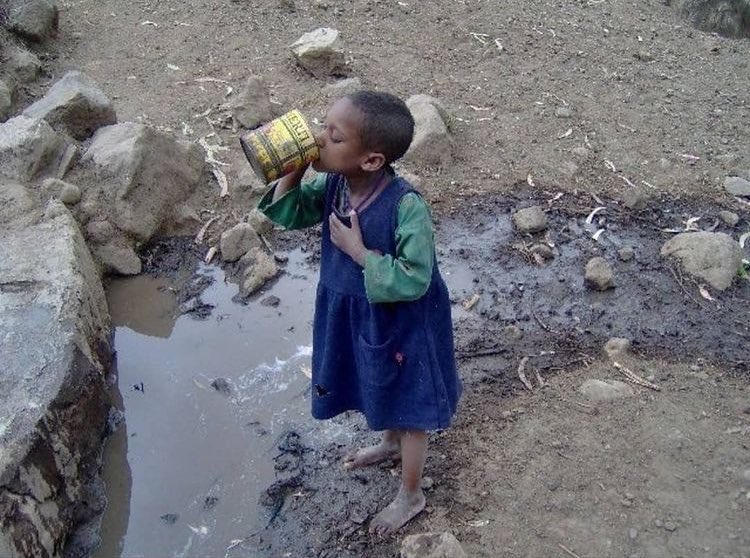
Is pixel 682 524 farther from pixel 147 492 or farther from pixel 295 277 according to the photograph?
pixel 295 277

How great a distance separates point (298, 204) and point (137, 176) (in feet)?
7.05

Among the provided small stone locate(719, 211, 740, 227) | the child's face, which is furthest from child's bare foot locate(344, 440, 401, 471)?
small stone locate(719, 211, 740, 227)

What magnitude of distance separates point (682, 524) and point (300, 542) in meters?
1.32

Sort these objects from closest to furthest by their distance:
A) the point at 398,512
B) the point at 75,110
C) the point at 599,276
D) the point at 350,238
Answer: the point at 350,238 < the point at 398,512 < the point at 599,276 < the point at 75,110

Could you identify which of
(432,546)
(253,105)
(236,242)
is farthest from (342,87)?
(432,546)

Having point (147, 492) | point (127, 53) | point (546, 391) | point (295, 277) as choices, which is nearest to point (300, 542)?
point (147, 492)

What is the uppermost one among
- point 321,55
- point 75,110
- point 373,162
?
point 373,162

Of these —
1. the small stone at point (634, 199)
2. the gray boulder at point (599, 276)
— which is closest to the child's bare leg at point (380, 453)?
the gray boulder at point (599, 276)

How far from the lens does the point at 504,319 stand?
3.78 meters

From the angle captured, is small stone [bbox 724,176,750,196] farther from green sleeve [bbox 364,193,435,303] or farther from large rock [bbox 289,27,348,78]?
green sleeve [bbox 364,193,435,303]

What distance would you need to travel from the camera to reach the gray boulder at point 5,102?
493 centimetres

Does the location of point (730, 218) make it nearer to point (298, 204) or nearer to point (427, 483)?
point (427, 483)

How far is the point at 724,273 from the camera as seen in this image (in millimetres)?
3896

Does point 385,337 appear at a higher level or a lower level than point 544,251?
higher
